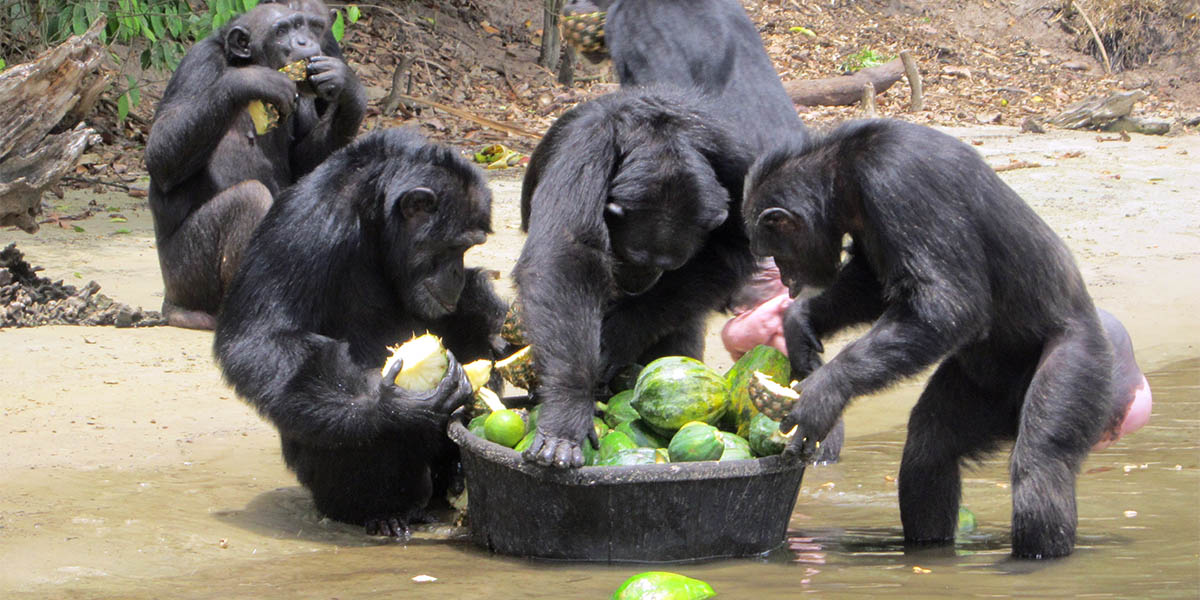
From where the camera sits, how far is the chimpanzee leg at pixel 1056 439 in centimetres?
439

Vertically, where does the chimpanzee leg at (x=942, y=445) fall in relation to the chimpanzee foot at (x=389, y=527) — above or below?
above

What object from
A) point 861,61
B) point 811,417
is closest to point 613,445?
point 811,417

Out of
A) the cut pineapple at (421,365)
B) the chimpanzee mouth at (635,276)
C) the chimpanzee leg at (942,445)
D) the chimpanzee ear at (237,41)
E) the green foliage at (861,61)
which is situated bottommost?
the green foliage at (861,61)

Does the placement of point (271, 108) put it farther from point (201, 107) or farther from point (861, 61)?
point (861, 61)

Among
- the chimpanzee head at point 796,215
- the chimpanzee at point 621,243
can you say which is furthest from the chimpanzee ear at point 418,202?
the chimpanzee head at point 796,215

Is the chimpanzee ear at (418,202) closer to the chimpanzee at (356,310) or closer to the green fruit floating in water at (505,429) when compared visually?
the chimpanzee at (356,310)

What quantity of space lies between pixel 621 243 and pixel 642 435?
866 mm

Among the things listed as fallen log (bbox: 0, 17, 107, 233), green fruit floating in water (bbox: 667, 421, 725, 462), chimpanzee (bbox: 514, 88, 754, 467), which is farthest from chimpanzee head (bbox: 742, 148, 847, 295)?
fallen log (bbox: 0, 17, 107, 233)

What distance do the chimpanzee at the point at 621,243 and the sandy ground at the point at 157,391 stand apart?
1.21 metres

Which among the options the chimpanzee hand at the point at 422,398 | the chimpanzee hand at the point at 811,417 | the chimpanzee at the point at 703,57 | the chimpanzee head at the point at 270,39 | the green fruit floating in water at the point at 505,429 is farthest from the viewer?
the chimpanzee head at the point at 270,39

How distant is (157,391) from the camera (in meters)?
6.71

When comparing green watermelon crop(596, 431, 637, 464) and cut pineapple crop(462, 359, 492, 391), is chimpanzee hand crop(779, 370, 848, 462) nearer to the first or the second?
green watermelon crop(596, 431, 637, 464)

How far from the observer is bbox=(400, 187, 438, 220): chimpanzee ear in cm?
502

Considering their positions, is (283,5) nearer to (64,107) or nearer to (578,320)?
(64,107)
